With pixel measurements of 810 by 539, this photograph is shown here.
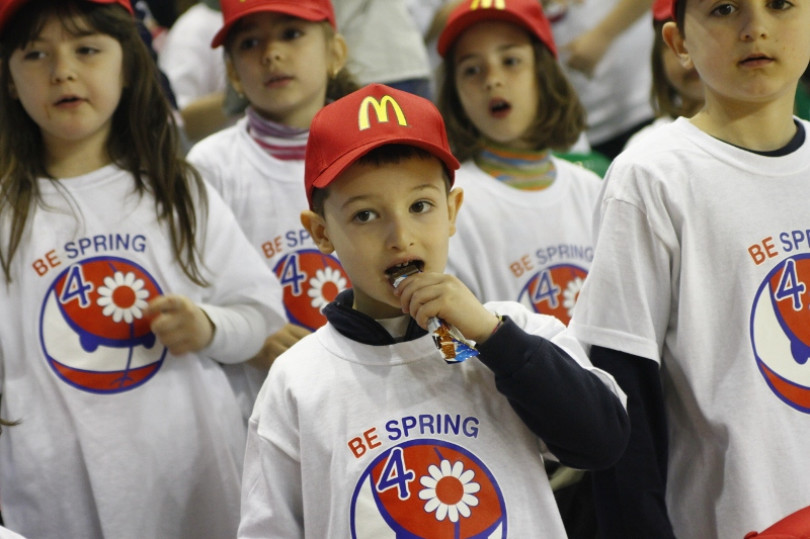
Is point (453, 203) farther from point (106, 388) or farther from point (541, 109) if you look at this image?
point (541, 109)

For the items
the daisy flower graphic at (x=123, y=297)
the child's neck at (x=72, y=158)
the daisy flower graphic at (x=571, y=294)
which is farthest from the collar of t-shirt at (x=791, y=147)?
the child's neck at (x=72, y=158)

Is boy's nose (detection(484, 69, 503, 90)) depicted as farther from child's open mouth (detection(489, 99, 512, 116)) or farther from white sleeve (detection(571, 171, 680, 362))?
white sleeve (detection(571, 171, 680, 362))

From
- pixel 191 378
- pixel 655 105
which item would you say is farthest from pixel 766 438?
pixel 655 105

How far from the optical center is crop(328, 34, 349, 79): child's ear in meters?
3.17

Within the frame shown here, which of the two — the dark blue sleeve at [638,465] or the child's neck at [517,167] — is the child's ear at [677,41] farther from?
the child's neck at [517,167]

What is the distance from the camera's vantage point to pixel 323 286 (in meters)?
2.82

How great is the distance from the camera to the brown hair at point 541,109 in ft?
10.7

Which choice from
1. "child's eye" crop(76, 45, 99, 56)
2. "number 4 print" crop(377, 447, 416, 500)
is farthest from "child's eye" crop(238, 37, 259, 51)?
"number 4 print" crop(377, 447, 416, 500)

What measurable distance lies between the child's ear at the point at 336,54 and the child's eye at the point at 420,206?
137 centimetres

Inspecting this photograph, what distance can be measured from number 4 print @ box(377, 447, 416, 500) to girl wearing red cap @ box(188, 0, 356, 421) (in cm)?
93

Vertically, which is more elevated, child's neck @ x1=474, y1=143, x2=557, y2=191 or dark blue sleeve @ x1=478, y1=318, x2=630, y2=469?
child's neck @ x1=474, y1=143, x2=557, y2=191

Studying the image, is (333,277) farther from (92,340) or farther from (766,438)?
(766,438)

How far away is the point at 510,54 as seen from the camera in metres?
3.22

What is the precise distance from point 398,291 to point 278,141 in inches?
49.6
